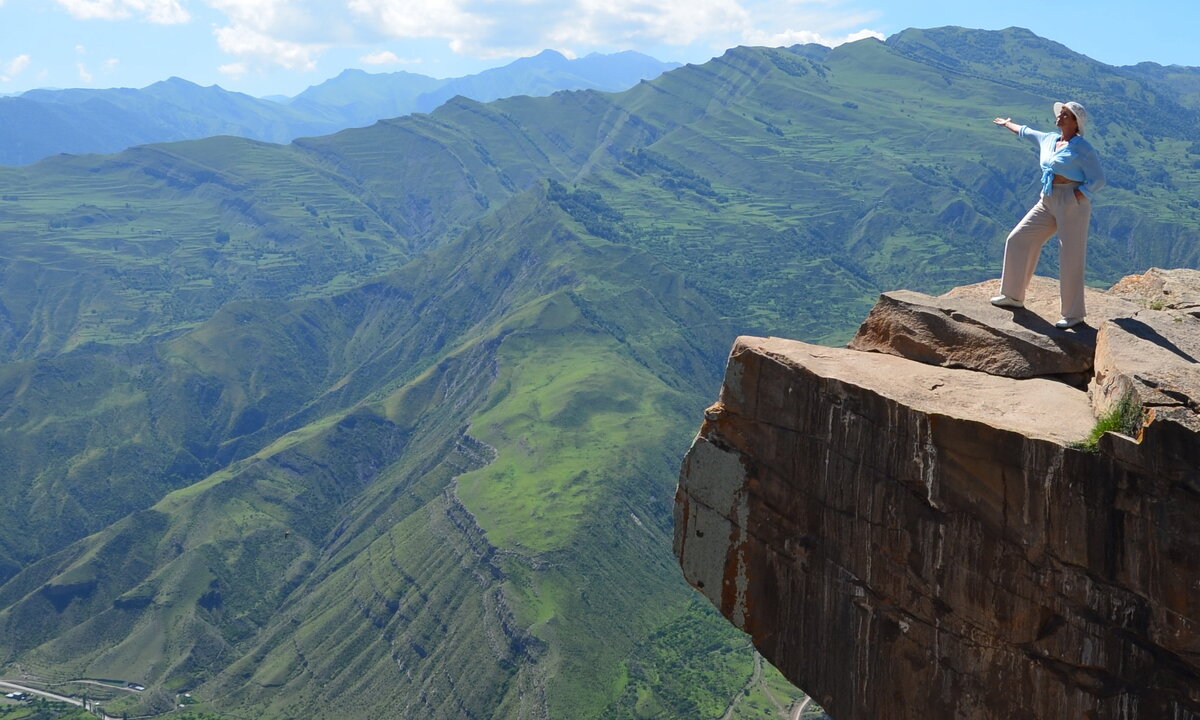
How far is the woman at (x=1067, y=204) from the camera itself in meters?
21.3

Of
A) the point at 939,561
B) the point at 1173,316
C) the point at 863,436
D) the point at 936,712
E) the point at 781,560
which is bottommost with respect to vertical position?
the point at 936,712

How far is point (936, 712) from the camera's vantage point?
18359 mm

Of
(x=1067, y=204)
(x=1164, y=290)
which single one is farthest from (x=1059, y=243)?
(x=1164, y=290)

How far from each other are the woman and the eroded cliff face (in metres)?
0.85

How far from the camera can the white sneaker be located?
22922mm

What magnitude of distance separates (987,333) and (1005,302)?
194 centimetres

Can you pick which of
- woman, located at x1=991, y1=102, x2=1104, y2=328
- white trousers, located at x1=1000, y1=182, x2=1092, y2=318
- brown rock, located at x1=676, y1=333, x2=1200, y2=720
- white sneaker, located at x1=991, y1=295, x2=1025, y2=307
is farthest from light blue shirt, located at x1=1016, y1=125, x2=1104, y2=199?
brown rock, located at x1=676, y1=333, x2=1200, y2=720

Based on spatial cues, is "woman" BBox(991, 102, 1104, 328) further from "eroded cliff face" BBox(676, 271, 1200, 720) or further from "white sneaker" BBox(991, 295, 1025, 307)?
"white sneaker" BBox(991, 295, 1025, 307)

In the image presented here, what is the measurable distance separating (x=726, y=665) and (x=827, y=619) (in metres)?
169

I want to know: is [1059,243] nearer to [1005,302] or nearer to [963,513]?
[1005,302]

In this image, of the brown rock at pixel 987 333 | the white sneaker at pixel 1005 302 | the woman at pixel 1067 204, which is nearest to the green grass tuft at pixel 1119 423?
the brown rock at pixel 987 333

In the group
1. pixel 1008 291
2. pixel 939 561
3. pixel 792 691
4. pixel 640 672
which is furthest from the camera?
pixel 640 672

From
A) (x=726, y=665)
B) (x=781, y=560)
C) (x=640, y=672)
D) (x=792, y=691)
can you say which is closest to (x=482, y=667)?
(x=640, y=672)

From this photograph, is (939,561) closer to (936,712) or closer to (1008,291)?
(936,712)
